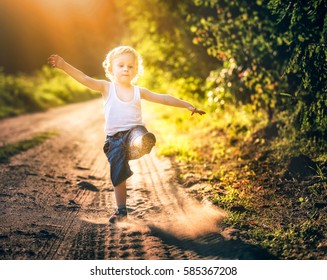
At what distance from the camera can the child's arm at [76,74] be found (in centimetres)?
376

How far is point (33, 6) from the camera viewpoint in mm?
31875

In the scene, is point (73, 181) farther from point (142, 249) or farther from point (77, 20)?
point (77, 20)

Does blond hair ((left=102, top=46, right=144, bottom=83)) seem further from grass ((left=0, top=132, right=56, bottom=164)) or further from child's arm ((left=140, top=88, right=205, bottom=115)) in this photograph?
grass ((left=0, top=132, right=56, bottom=164))

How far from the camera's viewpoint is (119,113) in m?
4.06

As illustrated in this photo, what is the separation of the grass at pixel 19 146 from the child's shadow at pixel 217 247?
3.95m

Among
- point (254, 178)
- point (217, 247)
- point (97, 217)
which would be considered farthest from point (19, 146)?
point (217, 247)

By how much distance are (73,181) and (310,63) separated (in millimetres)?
3167

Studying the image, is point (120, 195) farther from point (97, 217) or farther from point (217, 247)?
point (217, 247)

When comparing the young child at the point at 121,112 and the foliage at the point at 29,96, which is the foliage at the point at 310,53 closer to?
the young child at the point at 121,112

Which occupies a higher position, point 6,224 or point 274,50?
point 274,50

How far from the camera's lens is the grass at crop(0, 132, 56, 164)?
6841mm

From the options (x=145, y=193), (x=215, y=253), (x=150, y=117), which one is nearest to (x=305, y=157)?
(x=145, y=193)

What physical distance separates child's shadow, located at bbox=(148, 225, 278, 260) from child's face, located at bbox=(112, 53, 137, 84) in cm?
148
